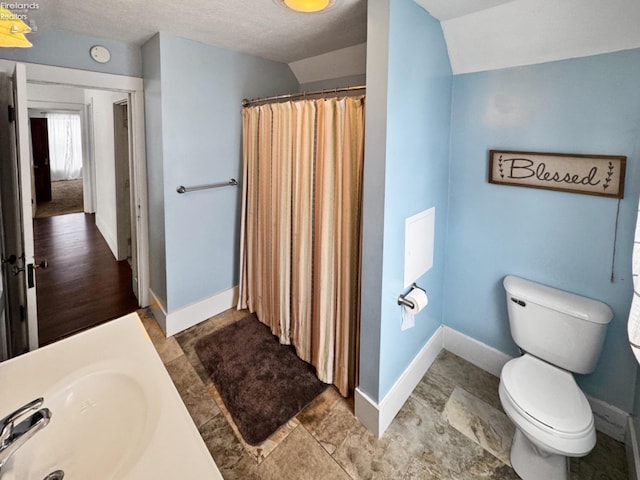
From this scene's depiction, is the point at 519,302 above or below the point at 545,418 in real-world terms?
above

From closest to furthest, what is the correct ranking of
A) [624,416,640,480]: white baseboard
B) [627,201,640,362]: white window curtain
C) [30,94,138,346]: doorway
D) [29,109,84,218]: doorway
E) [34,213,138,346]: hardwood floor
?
1. [627,201,640,362]: white window curtain
2. [624,416,640,480]: white baseboard
3. [34,213,138,346]: hardwood floor
4. [30,94,138,346]: doorway
5. [29,109,84,218]: doorway

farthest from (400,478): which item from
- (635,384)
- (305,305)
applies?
(635,384)

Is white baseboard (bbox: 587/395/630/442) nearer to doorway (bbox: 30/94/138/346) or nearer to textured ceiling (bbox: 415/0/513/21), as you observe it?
textured ceiling (bbox: 415/0/513/21)

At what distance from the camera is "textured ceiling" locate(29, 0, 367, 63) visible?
1.66 metres

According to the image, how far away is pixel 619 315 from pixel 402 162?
4.38ft

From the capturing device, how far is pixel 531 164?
179cm

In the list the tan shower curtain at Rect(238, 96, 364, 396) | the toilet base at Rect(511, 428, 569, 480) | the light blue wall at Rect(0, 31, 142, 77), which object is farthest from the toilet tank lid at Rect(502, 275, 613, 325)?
the light blue wall at Rect(0, 31, 142, 77)

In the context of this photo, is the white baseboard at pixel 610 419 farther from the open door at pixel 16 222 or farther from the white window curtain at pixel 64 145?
the white window curtain at pixel 64 145

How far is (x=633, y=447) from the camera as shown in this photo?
1.50m

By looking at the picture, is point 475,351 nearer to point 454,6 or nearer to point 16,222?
point 454,6

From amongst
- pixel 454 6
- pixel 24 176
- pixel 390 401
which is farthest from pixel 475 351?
pixel 24 176

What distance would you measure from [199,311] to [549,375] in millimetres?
2381

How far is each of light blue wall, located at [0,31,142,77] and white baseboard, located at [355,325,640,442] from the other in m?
2.67

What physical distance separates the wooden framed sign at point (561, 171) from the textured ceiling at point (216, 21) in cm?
115
